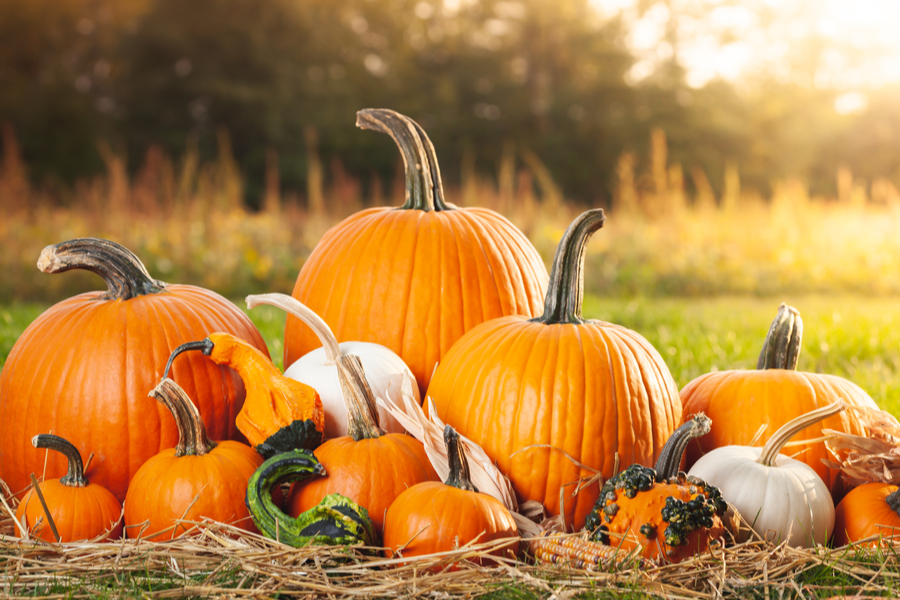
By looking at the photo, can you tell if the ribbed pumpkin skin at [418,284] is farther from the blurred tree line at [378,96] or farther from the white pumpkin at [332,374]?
the blurred tree line at [378,96]

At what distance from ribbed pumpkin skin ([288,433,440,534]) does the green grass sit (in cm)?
180

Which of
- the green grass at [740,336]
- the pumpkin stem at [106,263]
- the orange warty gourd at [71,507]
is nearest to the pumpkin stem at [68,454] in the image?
the orange warty gourd at [71,507]

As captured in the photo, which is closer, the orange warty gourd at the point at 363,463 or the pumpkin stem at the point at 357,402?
the orange warty gourd at the point at 363,463

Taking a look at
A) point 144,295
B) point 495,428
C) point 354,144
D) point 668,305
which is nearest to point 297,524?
point 495,428

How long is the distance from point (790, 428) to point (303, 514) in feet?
4.54

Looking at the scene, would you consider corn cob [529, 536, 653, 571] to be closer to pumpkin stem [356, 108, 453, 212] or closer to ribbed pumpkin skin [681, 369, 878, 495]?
ribbed pumpkin skin [681, 369, 878, 495]

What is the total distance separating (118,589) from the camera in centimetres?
170

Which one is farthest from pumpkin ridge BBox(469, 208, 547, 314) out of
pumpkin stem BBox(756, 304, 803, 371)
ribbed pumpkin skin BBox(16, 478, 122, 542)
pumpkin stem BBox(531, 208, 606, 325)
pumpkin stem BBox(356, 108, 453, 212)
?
ribbed pumpkin skin BBox(16, 478, 122, 542)

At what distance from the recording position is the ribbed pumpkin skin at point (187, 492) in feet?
6.49

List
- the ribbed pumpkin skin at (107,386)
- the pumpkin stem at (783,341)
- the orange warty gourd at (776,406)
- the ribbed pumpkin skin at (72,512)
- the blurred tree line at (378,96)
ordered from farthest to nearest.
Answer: the blurred tree line at (378,96), the pumpkin stem at (783,341), the orange warty gourd at (776,406), the ribbed pumpkin skin at (107,386), the ribbed pumpkin skin at (72,512)

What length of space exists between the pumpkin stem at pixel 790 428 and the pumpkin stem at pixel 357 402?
1142 mm

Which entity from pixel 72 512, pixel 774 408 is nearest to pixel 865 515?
pixel 774 408

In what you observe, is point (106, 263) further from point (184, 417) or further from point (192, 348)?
point (184, 417)

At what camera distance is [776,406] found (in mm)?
2400
